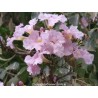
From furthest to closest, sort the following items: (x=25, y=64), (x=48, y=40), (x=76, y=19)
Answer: (x=76, y=19)
(x=25, y=64)
(x=48, y=40)

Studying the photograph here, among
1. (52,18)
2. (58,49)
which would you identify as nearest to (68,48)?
(58,49)

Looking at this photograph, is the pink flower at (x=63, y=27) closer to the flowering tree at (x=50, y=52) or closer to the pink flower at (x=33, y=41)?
the flowering tree at (x=50, y=52)

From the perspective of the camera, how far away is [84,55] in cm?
151

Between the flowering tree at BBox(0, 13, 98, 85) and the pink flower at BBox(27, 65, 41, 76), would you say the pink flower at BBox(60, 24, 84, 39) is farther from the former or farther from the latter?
the pink flower at BBox(27, 65, 41, 76)

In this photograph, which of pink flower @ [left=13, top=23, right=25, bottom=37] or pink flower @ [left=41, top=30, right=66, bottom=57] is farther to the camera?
pink flower @ [left=13, top=23, right=25, bottom=37]

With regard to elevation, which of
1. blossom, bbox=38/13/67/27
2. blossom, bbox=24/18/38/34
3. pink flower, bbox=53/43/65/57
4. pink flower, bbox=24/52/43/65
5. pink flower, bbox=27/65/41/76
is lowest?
pink flower, bbox=27/65/41/76

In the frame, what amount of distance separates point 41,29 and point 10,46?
167 millimetres

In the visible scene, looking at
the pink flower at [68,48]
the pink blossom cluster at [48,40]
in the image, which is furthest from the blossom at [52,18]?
the pink flower at [68,48]

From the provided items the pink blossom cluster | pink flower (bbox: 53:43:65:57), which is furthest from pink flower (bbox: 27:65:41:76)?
pink flower (bbox: 53:43:65:57)

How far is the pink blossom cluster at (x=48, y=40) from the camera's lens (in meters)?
1.41

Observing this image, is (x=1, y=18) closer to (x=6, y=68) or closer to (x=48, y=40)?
(x=6, y=68)

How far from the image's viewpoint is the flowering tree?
143cm
